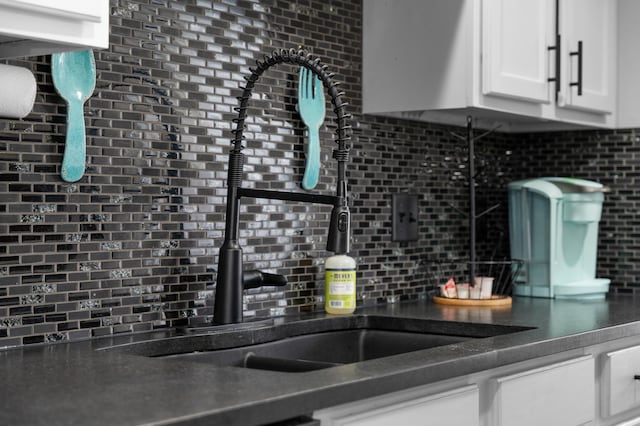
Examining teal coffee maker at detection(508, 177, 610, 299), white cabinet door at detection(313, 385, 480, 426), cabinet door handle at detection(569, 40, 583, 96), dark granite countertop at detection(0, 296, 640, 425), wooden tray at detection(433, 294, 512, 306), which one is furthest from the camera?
teal coffee maker at detection(508, 177, 610, 299)

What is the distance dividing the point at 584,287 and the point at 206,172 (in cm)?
143

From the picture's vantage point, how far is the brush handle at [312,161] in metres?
2.54

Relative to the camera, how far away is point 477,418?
1861mm

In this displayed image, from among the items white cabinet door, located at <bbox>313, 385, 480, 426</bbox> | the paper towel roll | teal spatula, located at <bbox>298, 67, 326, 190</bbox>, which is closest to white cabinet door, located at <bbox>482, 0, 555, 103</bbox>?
teal spatula, located at <bbox>298, 67, 326, 190</bbox>

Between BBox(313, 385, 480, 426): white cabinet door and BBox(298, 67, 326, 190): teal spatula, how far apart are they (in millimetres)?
888

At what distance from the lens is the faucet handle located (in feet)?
7.27

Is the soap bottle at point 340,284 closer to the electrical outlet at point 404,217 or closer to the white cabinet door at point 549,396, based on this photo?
the electrical outlet at point 404,217

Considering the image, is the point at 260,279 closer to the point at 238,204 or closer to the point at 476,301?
the point at 238,204

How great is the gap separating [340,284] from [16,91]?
1.06m

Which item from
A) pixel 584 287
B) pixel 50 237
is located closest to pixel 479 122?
pixel 584 287

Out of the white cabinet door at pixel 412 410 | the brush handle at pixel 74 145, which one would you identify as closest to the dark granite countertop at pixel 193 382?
the white cabinet door at pixel 412 410

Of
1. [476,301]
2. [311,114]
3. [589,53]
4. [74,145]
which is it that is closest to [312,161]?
[311,114]

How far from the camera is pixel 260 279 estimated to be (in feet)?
7.38

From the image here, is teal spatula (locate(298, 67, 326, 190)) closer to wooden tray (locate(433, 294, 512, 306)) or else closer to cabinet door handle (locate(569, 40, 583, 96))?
wooden tray (locate(433, 294, 512, 306))
